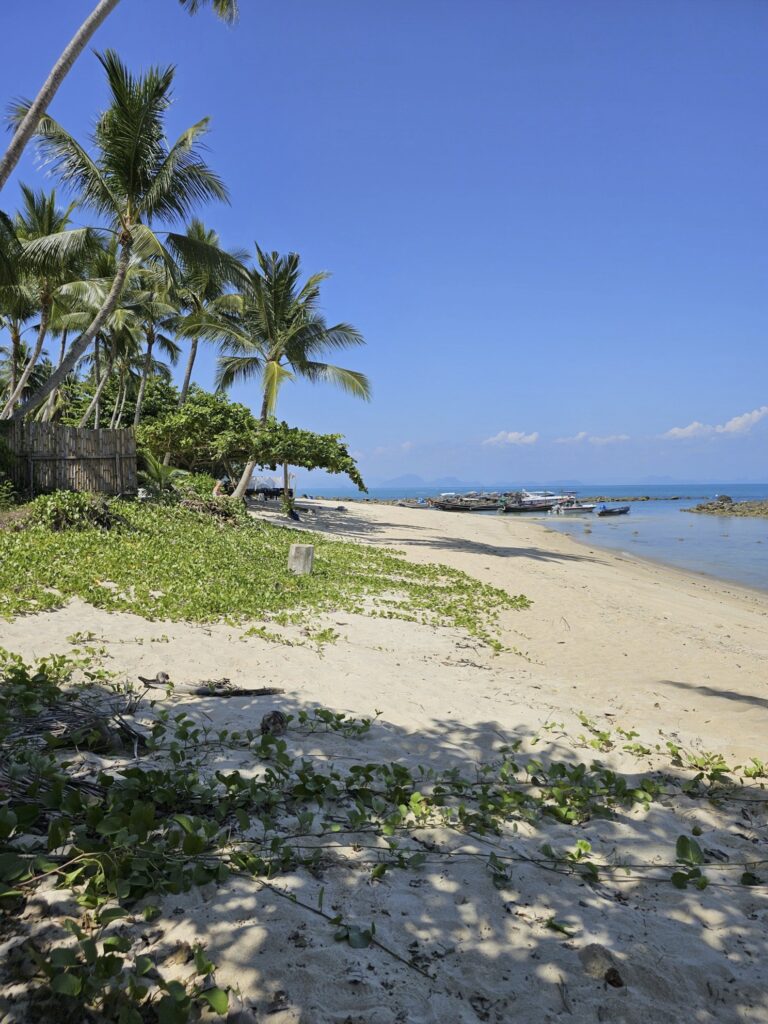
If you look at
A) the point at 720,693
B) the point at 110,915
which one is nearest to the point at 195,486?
the point at 720,693

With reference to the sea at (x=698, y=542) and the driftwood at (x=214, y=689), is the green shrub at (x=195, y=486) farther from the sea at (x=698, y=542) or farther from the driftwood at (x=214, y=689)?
the sea at (x=698, y=542)

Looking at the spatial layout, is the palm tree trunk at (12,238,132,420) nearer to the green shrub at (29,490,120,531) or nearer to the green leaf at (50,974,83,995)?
the green shrub at (29,490,120,531)

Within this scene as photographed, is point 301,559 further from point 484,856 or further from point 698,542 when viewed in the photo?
point 698,542

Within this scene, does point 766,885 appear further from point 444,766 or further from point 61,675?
point 61,675

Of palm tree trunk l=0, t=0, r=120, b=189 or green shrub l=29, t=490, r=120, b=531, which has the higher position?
palm tree trunk l=0, t=0, r=120, b=189

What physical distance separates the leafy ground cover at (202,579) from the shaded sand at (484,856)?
574mm

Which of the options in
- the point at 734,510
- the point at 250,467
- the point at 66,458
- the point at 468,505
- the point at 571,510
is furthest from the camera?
the point at 468,505

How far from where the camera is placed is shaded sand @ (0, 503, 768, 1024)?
2.28 m

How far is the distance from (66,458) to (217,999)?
54.5 ft

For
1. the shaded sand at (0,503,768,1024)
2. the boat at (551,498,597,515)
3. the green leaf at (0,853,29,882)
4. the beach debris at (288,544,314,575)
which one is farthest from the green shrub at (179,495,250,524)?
the boat at (551,498,597,515)

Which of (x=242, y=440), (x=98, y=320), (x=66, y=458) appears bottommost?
(x=66, y=458)

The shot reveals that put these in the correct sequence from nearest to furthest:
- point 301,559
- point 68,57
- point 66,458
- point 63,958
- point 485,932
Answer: point 63,958 < point 485,932 < point 68,57 < point 301,559 < point 66,458

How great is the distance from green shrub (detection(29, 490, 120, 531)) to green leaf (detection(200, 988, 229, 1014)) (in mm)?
10750

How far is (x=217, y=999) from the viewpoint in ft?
6.52
